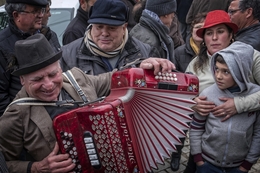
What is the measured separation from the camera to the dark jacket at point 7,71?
261cm

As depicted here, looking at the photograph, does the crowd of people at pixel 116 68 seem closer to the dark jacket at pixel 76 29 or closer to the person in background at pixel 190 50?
the person in background at pixel 190 50

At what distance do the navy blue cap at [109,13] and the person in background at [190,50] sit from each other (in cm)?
106

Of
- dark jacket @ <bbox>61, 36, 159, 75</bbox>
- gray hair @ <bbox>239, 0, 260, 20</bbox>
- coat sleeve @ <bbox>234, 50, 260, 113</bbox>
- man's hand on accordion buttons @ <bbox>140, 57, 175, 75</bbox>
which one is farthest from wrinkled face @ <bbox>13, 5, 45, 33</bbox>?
gray hair @ <bbox>239, 0, 260, 20</bbox>

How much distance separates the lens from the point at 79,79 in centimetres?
220

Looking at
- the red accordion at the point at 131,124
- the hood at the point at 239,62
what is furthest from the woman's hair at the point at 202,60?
the red accordion at the point at 131,124

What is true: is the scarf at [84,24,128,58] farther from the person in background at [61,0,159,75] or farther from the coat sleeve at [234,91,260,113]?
the coat sleeve at [234,91,260,113]

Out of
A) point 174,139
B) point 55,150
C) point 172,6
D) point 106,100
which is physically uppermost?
point 172,6

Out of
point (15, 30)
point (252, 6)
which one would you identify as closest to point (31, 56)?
point (15, 30)

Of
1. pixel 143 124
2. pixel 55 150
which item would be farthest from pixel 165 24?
pixel 55 150

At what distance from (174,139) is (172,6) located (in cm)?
182

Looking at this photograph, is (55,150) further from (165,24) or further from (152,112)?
(165,24)

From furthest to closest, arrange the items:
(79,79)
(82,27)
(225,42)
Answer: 1. (82,27)
2. (225,42)
3. (79,79)

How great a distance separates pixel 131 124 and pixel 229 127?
3.00 feet

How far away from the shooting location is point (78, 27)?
12.3 feet
